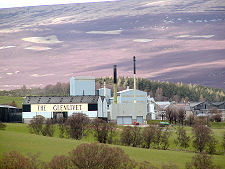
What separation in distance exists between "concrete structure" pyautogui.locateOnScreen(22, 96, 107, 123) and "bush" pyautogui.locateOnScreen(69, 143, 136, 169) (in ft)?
179

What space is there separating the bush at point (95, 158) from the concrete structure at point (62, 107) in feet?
179

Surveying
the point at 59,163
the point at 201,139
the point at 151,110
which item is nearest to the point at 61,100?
the point at 151,110

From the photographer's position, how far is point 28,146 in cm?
4331

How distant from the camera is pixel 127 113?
87000 mm

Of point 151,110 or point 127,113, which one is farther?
point 151,110

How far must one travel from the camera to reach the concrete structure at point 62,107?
86.6 metres

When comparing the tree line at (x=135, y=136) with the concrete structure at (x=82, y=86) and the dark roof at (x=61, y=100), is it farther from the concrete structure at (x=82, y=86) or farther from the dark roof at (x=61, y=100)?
the concrete structure at (x=82, y=86)

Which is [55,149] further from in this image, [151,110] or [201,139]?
[151,110]

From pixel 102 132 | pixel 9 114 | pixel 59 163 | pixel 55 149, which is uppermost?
pixel 9 114

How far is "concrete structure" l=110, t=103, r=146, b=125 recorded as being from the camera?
285 ft

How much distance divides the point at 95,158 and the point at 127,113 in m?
56.4

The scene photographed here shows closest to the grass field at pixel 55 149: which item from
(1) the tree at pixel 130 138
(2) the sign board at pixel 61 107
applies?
(1) the tree at pixel 130 138

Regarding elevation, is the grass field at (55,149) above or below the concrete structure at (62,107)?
below

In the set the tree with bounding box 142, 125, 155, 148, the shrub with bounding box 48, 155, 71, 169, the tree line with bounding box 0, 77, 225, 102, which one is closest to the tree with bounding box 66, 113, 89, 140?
the tree with bounding box 142, 125, 155, 148
